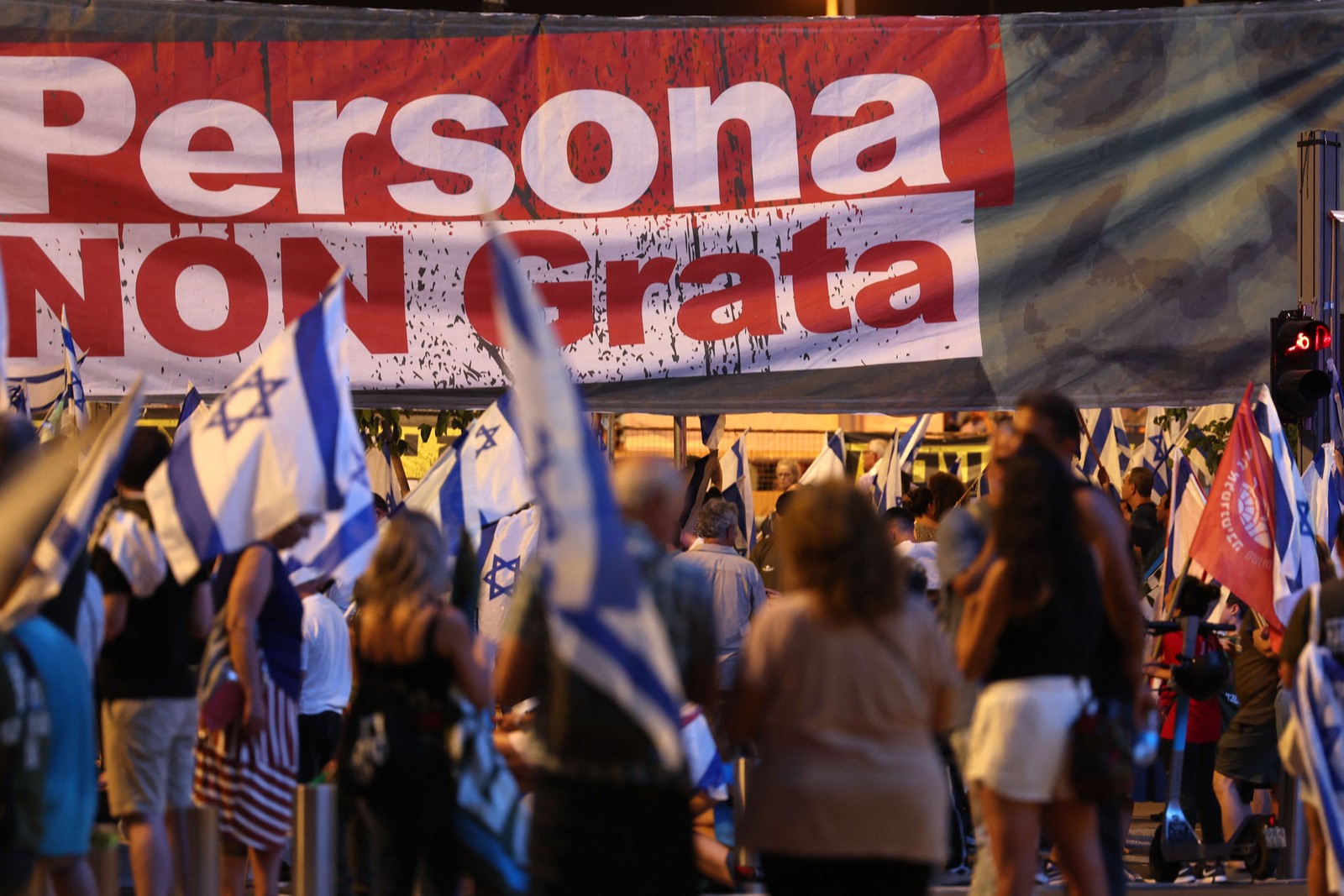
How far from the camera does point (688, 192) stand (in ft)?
32.1

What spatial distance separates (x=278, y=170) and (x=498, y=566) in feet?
8.46

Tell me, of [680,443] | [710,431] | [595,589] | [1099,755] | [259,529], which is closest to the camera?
[595,589]

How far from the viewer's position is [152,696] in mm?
6262

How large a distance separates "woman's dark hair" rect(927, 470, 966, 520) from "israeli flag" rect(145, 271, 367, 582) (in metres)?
3.66

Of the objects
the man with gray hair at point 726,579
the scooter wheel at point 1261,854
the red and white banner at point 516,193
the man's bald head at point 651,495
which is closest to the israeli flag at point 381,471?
the red and white banner at point 516,193

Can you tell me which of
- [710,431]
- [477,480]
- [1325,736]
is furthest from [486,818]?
[710,431]

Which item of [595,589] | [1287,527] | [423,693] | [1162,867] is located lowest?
[1162,867]

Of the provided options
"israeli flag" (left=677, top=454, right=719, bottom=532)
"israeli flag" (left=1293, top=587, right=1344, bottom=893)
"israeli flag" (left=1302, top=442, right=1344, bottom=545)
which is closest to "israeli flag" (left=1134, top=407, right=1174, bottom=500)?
"israeli flag" (left=677, top=454, right=719, bottom=532)

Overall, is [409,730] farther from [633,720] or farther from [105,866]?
[105,866]

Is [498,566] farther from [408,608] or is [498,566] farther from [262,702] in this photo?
[408,608]

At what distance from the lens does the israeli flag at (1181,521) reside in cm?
925

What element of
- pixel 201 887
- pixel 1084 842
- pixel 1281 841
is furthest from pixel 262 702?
pixel 1281 841

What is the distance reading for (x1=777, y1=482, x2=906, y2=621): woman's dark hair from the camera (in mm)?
4434

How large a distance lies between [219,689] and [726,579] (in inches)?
139
